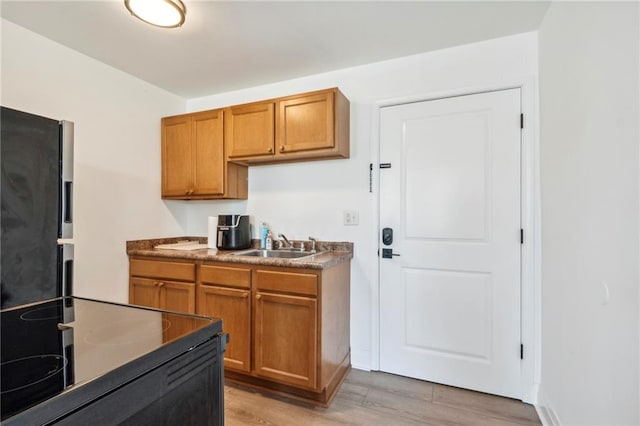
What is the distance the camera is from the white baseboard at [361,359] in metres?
2.35

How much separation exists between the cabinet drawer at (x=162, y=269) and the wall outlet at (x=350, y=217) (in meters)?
1.22

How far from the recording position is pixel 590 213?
129 centimetres

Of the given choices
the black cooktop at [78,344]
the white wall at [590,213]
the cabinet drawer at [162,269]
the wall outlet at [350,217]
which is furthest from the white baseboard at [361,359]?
the black cooktop at [78,344]

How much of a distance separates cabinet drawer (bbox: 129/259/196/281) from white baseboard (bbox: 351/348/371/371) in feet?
4.52

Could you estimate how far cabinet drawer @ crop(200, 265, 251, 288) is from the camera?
6.82ft

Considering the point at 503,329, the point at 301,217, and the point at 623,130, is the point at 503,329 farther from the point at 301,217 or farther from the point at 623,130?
the point at 301,217

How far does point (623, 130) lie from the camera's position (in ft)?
3.50

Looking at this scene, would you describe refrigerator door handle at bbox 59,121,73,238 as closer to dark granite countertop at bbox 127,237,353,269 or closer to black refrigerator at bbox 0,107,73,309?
black refrigerator at bbox 0,107,73,309

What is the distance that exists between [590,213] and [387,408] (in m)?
1.54

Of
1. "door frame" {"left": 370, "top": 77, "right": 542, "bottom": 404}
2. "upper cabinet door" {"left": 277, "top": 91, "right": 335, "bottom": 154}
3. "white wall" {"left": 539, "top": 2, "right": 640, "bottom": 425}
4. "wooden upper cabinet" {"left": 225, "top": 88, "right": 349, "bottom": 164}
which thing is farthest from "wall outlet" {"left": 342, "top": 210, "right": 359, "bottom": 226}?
"white wall" {"left": 539, "top": 2, "right": 640, "bottom": 425}

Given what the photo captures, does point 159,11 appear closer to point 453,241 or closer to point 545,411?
point 453,241

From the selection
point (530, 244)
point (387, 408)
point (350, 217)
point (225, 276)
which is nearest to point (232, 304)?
point (225, 276)

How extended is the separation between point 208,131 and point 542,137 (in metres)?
2.49

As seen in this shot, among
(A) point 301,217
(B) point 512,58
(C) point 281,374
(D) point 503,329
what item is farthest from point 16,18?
(D) point 503,329
